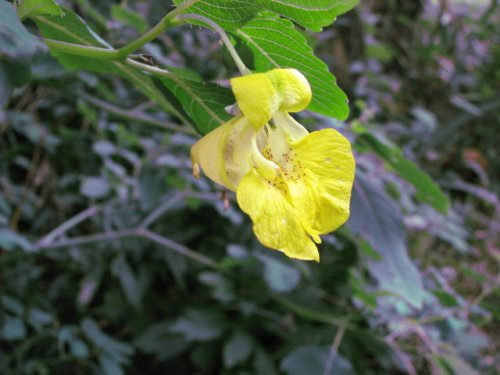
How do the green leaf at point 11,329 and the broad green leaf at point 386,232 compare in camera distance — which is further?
the green leaf at point 11,329

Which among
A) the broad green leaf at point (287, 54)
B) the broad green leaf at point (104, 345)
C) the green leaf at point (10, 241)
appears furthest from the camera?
the broad green leaf at point (104, 345)

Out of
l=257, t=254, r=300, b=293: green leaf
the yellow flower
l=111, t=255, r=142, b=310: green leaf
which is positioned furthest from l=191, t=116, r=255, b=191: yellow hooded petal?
l=111, t=255, r=142, b=310: green leaf

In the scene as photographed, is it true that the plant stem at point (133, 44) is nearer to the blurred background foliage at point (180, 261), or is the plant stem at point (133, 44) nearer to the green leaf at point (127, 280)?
the blurred background foliage at point (180, 261)

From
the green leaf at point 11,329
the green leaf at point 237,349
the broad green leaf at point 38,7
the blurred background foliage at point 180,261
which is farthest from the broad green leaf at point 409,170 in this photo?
the green leaf at point 11,329

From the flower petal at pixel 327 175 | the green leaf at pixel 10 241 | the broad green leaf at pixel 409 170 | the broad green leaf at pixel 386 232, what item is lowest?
the green leaf at pixel 10 241

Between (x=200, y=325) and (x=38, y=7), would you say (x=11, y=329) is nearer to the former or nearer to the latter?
(x=200, y=325)

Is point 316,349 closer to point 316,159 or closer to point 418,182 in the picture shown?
point 418,182
